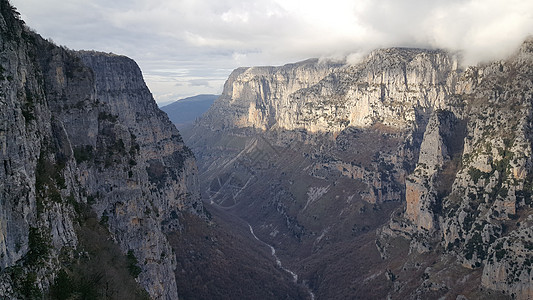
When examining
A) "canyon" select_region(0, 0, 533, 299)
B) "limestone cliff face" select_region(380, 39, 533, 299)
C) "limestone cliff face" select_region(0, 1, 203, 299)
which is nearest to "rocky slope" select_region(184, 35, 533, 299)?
"limestone cliff face" select_region(380, 39, 533, 299)

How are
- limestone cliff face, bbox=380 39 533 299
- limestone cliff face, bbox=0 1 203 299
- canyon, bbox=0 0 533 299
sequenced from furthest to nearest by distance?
limestone cliff face, bbox=380 39 533 299, canyon, bbox=0 0 533 299, limestone cliff face, bbox=0 1 203 299

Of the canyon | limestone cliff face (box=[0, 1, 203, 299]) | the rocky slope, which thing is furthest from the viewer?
the rocky slope

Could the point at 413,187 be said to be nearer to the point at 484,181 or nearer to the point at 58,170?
the point at 484,181

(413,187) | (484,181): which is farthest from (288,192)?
(484,181)

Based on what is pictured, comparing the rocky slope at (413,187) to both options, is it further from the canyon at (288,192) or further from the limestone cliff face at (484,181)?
the canyon at (288,192)

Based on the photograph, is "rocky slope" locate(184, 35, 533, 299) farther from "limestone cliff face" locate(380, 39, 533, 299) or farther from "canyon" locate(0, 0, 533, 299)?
"canyon" locate(0, 0, 533, 299)

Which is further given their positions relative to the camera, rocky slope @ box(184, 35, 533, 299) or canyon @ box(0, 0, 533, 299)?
rocky slope @ box(184, 35, 533, 299)

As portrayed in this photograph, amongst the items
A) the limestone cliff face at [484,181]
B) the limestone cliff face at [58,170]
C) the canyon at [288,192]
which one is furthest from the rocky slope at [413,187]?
the limestone cliff face at [58,170]

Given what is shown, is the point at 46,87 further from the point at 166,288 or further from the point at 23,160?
the point at 166,288
